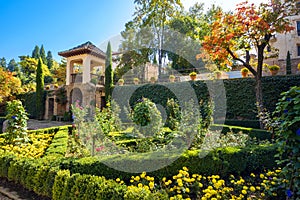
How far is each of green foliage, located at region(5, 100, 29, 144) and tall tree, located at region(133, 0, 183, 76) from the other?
1317 cm

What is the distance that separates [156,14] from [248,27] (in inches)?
416

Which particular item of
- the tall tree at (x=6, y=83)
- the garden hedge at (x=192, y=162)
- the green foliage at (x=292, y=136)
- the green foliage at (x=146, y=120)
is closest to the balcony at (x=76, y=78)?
the tall tree at (x=6, y=83)

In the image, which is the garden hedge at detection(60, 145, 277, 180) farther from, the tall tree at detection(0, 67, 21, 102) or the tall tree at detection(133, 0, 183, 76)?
the tall tree at detection(0, 67, 21, 102)

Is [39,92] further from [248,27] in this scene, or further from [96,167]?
[96,167]

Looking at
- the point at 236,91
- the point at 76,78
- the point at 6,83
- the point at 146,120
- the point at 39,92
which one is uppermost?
the point at 76,78

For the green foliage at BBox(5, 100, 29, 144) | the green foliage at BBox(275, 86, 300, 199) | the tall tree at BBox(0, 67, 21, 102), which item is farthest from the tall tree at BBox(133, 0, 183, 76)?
the green foliage at BBox(275, 86, 300, 199)

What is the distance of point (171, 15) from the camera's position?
17.5 meters

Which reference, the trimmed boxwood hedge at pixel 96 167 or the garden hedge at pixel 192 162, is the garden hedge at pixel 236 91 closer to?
the garden hedge at pixel 192 162

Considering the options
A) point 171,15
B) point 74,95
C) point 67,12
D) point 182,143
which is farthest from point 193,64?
point 182,143

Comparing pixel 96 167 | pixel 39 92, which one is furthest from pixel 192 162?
pixel 39 92

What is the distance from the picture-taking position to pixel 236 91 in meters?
11.3

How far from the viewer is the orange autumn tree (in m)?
7.94

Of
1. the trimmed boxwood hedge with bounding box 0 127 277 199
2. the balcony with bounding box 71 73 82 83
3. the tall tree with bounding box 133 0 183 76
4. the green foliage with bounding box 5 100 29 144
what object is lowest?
the trimmed boxwood hedge with bounding box 0 127 277 199

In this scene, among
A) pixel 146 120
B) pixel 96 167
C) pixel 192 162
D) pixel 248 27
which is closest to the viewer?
pixel 96 167
